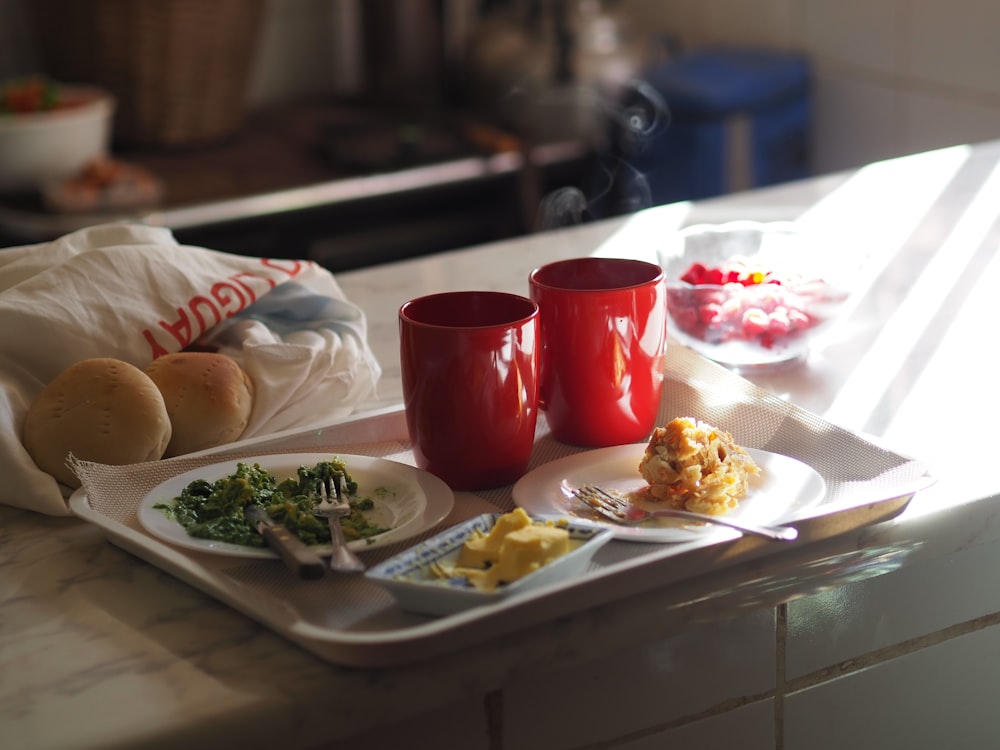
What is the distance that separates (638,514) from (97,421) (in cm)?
35

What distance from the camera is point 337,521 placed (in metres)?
0.69

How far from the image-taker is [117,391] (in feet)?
2.62

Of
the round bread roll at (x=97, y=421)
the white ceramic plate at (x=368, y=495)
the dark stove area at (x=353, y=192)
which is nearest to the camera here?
the white ceramic plate at (x=368, y=495)

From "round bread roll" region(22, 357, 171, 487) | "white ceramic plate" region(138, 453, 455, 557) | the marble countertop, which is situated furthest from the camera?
"round bread roll" region(22, 357, 171, 487)

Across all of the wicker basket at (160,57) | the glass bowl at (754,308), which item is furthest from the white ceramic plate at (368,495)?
the wicker basket at (160,57)

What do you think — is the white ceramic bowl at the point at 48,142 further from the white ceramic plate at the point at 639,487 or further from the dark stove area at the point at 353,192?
the white ceramic plate at the point at 639,487

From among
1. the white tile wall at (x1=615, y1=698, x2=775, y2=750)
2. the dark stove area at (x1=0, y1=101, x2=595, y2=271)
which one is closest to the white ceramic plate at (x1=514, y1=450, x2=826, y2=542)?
the white tile wall at (x1=615, y1=698, x2=775, y2=750)

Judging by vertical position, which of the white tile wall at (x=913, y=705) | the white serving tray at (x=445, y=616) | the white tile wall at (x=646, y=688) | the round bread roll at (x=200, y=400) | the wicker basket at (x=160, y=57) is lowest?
the white tile wall at (x=913, y=705)

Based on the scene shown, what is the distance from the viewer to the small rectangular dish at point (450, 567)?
598 millimetres

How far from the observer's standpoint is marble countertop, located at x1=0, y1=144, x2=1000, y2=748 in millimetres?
574

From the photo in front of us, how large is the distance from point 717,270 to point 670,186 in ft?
4.96

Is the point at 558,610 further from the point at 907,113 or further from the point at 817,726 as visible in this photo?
the point at 907,113

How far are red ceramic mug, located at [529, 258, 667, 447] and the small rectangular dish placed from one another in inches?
6.0

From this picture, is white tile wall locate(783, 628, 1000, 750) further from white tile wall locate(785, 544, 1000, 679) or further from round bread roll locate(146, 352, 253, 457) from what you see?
round bread roll locate(146, 352, 253, 457)
